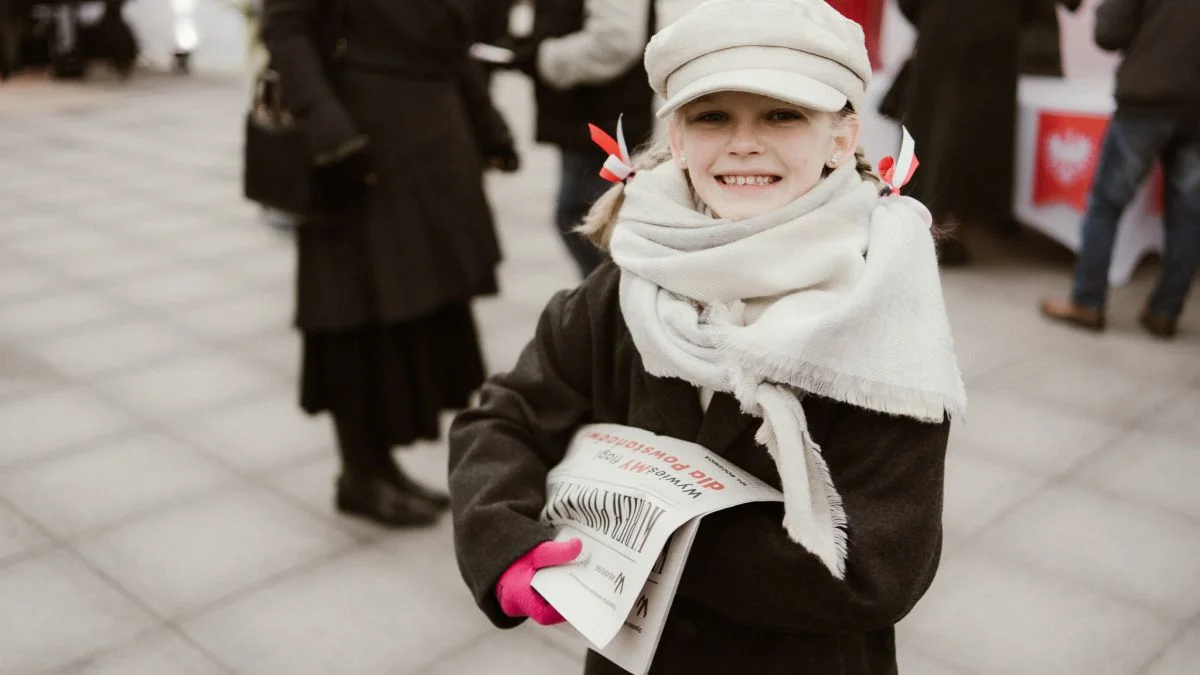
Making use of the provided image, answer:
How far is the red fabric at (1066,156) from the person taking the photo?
5371mm

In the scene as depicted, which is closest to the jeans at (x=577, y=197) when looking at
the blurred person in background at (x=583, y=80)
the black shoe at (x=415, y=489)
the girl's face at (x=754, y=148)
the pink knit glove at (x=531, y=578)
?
the blurred person in background at (x=583, y=80)

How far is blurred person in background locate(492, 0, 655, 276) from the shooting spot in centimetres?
363

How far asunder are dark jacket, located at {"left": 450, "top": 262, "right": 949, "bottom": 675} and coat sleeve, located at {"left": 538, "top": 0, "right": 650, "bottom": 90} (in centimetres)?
223

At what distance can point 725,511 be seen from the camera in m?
1.27

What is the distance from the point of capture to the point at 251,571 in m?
3.14

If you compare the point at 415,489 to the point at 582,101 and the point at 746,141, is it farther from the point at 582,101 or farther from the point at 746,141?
the point at 746,141

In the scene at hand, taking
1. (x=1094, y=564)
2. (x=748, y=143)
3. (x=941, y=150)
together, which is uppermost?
(x=748, y=143)

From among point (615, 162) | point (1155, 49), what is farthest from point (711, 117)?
point (1155, 49)

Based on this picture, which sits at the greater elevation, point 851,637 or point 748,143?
point 748,143

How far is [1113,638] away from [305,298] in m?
2.17

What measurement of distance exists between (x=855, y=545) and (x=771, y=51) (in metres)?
0.53

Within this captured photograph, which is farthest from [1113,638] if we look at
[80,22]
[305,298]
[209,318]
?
[80,22]

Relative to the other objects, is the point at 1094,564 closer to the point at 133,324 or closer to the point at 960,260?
the point at 960,260

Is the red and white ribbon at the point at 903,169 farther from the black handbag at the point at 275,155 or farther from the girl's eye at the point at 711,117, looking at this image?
the black handbag at the point at 275,155
